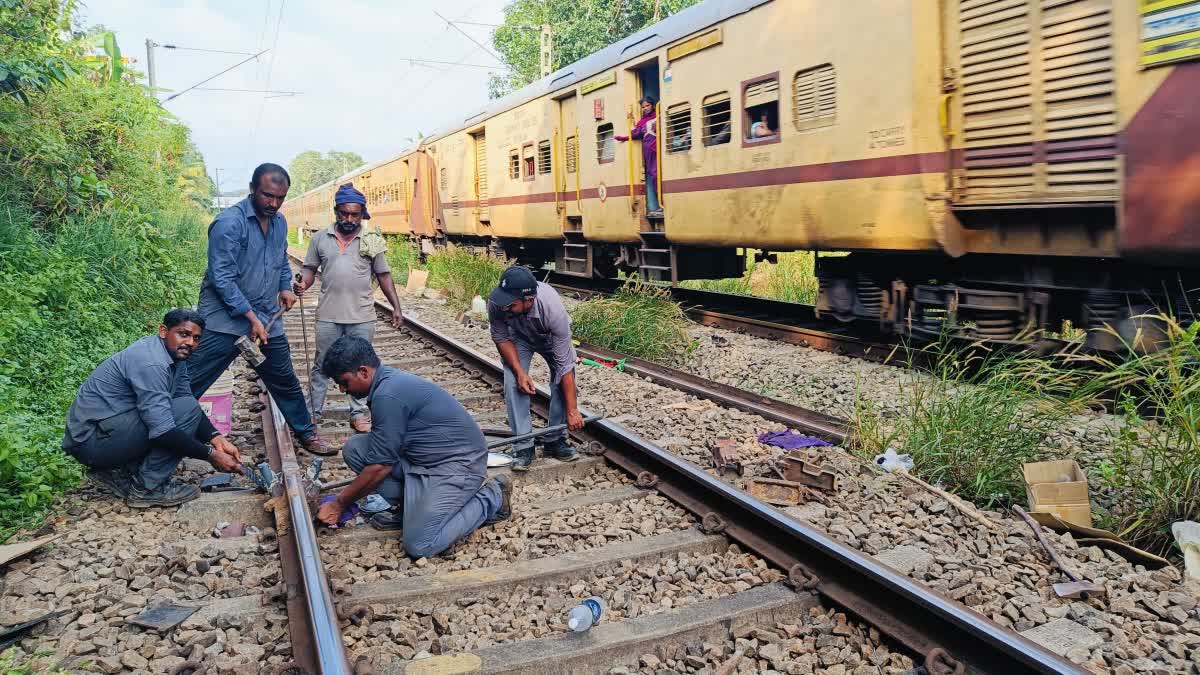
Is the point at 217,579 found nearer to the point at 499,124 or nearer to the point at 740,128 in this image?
the point at 740,128

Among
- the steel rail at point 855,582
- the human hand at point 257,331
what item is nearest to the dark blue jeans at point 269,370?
the human hand at point 257,331

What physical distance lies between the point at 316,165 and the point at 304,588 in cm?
16036

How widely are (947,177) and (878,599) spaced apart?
4.63 m

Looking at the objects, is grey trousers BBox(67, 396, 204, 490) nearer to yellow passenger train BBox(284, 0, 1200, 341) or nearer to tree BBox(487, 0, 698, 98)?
yellow passenger train BBox(284, 0, 1200, 341)

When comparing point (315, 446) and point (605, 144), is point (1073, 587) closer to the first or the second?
point (315, 446)

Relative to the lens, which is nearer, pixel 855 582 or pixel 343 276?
pixel 855 582

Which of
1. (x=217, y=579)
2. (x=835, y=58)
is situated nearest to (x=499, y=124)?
(x=835, y=58)

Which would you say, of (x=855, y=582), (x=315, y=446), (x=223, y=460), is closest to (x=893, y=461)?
(x=855, y=582)

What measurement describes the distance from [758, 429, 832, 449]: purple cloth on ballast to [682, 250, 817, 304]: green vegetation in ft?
23.9

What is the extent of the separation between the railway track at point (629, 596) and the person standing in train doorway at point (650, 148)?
24.4 ft

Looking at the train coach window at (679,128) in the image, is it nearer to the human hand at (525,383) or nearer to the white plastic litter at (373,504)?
the human hand at (525,383)

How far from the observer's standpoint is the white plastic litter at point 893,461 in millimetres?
4844

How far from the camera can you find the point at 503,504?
4.39 m

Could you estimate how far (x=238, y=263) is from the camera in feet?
17.6
